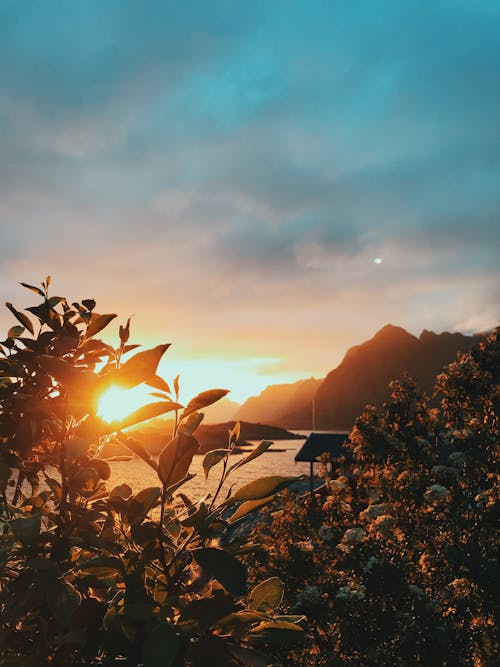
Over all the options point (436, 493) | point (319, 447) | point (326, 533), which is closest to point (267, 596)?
point (436, 493)

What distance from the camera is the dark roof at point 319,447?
125 feet

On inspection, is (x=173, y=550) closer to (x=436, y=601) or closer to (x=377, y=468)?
(x=436, y=601)

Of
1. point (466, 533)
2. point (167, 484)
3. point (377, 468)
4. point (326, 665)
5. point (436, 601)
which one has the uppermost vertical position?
point (167, 484)

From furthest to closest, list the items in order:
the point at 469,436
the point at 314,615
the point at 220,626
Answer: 1. the point at 469,436
2. the point at 314,615
3. the point at 220,626

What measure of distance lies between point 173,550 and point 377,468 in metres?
7.80

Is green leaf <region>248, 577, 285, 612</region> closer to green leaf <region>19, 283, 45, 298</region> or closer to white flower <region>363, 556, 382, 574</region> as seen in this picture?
green leaf <region>19, 283, 45, 298</region>

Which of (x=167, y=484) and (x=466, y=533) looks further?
(x=466, y=533)

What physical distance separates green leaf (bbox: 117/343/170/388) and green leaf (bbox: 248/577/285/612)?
0.63 meters

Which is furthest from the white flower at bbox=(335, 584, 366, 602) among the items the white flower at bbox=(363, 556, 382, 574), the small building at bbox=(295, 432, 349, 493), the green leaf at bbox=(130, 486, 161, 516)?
the small building at bbox=(295, 432, 349, 493)

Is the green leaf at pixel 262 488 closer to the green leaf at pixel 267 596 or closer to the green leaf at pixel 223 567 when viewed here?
the green leaf at pixel 223 567

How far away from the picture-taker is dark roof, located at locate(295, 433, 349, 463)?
3822 cm

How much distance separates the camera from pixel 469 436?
24.5ft

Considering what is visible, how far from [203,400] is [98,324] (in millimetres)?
864

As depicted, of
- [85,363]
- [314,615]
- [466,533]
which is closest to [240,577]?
[85,363]
